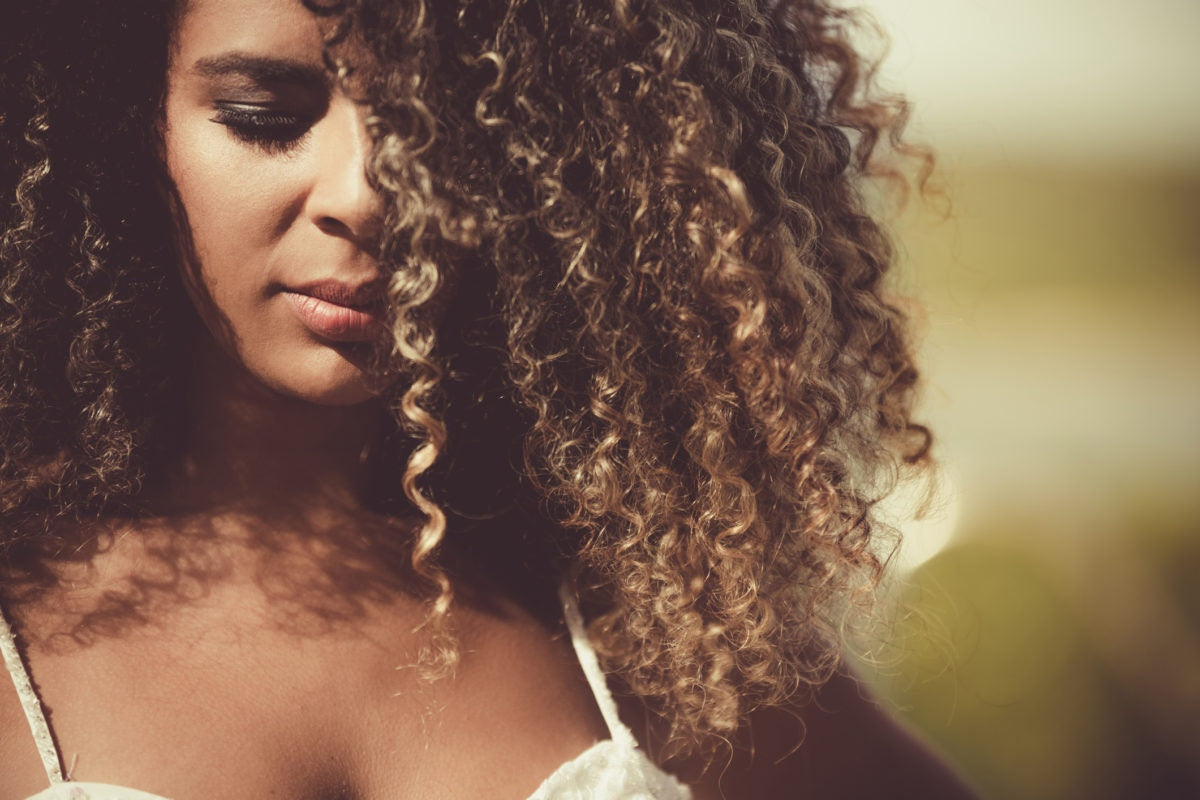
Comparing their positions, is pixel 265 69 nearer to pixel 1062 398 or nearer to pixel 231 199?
pixel 231 199

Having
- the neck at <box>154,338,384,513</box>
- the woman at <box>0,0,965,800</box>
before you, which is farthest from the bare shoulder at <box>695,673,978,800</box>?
the neck at <box>154,338,384,513</box>

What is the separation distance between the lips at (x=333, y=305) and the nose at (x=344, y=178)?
0.08 metres

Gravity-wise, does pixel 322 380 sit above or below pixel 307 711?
above

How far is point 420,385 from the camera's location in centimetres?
142

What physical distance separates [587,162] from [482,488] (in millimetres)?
581

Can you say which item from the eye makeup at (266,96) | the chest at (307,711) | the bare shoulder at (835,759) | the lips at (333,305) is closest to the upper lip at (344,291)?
the lips at (333,305)

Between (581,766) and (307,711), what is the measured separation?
14.7 inches

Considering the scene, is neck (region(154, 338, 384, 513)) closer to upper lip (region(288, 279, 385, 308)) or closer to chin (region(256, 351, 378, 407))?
chin (region(256, 351, 378, 407))

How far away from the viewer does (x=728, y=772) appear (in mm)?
1766

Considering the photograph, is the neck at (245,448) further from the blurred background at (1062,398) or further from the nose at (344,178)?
the blurred background at (1062,398)

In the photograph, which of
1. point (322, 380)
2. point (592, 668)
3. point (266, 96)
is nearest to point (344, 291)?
point (322, 380)

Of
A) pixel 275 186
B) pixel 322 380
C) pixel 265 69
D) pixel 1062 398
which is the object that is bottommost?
pixel 1062 398

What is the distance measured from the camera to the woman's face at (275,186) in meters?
1.33

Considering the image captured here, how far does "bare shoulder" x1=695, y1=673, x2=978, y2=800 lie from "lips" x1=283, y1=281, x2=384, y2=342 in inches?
35.1
